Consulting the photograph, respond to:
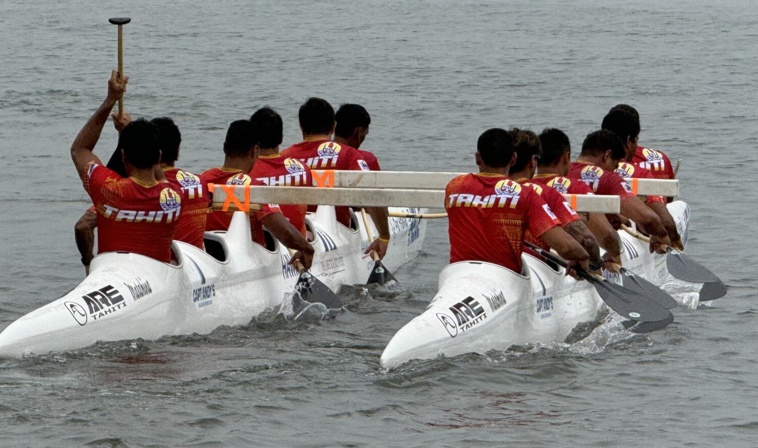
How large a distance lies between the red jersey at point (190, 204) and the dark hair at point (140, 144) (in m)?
0.68

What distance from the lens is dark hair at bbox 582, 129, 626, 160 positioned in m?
12.3

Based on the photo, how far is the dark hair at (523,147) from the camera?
1066 cm

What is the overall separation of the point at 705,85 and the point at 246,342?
1999cm

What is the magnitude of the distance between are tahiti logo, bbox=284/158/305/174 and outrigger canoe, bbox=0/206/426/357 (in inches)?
26.2

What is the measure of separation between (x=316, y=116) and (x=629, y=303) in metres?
3.78

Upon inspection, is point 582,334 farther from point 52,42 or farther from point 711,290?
point 52,42

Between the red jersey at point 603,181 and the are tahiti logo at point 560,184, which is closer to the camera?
the are tahiti logo at point 560,184

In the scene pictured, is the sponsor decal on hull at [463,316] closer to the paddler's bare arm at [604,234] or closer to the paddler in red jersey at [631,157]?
the paddler's bare arm at [604,234]

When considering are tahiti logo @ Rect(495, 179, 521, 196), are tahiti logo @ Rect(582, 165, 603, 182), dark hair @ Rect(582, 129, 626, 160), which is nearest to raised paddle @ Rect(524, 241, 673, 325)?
are tahiti logo @ Rect(495, 179, 521, 196)

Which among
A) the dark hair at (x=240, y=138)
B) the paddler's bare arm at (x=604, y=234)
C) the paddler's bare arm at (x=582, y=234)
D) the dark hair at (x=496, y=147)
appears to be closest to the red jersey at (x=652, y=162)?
the paddler's bare arm at (x=604, y=234)

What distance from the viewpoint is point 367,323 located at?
12.4 metres

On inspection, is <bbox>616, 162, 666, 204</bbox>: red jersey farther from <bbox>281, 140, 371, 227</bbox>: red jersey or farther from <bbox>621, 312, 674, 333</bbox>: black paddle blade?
<bbox>281, 140, 371, 227</bbox>: red jersey

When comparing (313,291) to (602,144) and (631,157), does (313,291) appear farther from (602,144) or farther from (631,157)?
(631,157)

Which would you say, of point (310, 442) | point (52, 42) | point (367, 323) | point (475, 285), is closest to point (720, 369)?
point (475, 285)
